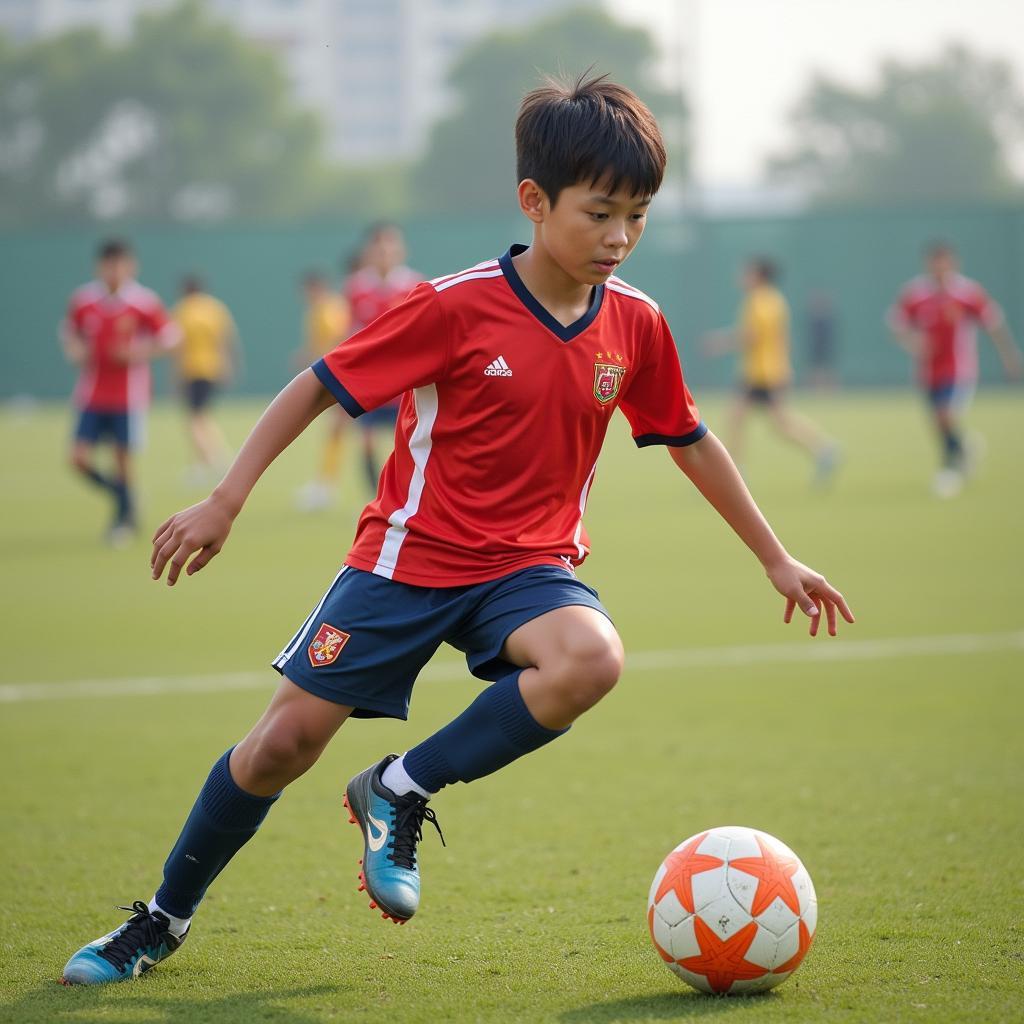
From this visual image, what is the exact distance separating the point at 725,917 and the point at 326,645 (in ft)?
3.38

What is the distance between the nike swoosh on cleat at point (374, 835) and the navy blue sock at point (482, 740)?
12 cm

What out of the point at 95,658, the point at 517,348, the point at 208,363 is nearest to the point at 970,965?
the point at 517,348

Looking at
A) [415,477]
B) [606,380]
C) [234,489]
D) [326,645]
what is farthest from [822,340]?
[234,489]

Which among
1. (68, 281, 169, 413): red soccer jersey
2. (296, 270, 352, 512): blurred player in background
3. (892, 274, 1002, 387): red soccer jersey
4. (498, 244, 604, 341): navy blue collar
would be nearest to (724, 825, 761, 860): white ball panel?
(498, 244, 604, 341): navy blue collar

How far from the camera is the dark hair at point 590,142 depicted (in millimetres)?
3385

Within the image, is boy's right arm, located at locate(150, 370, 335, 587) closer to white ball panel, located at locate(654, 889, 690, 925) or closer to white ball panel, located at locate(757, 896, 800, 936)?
white ball panel, located at locate(654, 889, 690, 925)

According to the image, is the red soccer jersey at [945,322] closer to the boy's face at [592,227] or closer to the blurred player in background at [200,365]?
the blurred player in background at [200,365]

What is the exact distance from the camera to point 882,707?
6.48 metres

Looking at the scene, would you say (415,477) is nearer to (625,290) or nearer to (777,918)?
(625,290)

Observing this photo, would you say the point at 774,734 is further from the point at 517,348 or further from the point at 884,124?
the point at 884,124

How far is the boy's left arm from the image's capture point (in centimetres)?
376

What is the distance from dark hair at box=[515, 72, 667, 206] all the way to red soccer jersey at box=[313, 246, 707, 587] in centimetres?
27

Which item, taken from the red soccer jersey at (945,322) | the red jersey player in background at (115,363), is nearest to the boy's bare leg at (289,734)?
the red jersey player in background at (115,363)

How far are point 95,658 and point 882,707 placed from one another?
3.81 m
